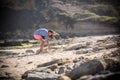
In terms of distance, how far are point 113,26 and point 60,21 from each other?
21.9 feet

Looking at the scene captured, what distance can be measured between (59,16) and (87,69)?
29.5 metres

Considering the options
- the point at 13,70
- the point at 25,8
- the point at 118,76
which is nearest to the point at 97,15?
the point at 25,8

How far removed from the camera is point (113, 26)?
105 feet

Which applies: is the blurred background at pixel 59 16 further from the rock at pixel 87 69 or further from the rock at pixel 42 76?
the rock at pixel 87 69

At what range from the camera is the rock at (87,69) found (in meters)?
4.97

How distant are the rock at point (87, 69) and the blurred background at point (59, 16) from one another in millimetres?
25902

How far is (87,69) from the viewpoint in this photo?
16.5 ft

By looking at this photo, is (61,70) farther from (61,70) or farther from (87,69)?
(87,69)

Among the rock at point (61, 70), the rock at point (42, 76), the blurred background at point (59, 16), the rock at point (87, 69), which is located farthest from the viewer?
the blurred background at point (59, 16)

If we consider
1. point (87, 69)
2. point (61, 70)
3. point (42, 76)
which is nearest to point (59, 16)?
point (61, 70)

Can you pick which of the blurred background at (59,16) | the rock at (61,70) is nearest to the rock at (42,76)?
the rock at (61,70)

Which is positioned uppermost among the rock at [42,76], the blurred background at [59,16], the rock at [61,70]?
the rock at [42,76]

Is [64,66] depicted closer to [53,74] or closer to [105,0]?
[53,74]

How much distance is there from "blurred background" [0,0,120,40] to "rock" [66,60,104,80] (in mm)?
25902
